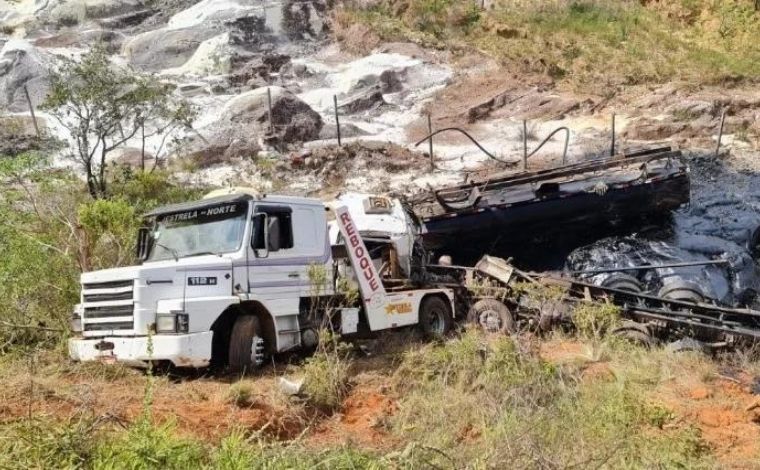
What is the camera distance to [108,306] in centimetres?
901

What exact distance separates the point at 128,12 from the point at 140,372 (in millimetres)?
32646

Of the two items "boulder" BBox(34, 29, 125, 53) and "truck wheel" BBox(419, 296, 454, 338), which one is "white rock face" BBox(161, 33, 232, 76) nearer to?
"boulder" BBox(34, 29, 125, 53)

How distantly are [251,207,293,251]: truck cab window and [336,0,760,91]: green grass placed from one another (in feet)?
65.4

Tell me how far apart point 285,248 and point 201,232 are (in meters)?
1.07

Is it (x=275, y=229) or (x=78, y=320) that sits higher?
(x=275, y=229)

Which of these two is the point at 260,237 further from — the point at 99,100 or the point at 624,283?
the point at 99,100

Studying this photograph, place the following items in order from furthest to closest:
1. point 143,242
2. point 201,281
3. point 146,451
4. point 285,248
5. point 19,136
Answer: point 19,136 < point 143,242 < point 285,248 < point 201,281 < point 146,451

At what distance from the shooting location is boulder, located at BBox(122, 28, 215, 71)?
3269 centimetres

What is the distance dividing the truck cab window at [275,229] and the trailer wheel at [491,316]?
407 centimetres

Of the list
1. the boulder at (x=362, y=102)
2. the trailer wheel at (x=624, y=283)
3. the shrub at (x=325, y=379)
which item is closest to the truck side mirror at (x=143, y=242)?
the shrub at (x=325, y=379)

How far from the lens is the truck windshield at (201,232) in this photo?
923 centimetres

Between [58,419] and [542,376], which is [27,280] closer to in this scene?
[58,419]

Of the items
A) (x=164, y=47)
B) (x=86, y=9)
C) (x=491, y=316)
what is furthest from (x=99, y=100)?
(x=86, y=9)

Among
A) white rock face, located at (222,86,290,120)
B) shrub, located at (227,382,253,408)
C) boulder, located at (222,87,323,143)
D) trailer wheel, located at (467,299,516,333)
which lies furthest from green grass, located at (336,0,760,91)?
shrub, located at (227,382,253,408)
